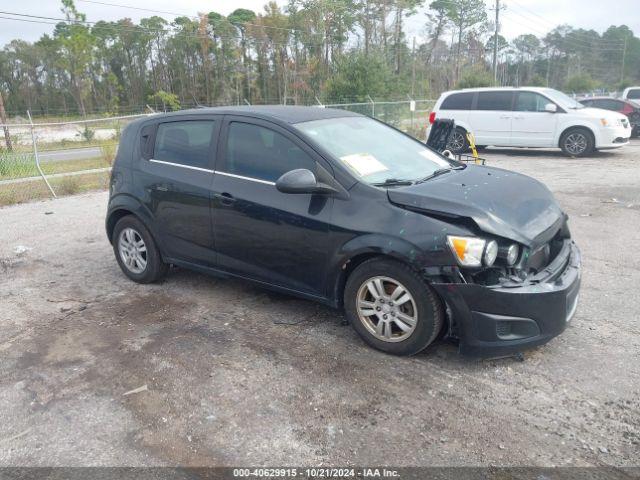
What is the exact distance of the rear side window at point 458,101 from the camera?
577 inches

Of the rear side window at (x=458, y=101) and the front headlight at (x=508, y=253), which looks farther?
the rear side window at (x=458, y=101)

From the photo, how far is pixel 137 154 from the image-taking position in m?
5.12

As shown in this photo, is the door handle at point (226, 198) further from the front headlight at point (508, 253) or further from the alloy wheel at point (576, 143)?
the alloy wheel at point (576, 143)

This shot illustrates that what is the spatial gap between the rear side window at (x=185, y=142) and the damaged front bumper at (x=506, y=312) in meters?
2.41

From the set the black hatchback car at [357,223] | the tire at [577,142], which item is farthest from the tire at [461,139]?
the black hatchback car at [357,223]

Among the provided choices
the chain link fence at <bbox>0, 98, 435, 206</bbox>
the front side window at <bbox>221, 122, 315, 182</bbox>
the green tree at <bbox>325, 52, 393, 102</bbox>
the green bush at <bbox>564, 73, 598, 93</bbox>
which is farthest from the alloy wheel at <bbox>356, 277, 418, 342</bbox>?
the green bush at <bbox>564, 73, 598, 93</bbox>

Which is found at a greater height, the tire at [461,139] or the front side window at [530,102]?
the front side window at [530,102]

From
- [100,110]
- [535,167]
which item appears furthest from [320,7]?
[535,167]

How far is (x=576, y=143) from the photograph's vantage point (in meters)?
13.6

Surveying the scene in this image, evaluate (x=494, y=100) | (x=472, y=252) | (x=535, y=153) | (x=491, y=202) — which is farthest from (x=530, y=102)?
(x=472, y=252)

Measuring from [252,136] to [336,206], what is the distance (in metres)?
1.06

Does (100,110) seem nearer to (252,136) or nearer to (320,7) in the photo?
(320,7)

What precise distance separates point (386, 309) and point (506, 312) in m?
0.77

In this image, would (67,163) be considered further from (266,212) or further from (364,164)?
(364,164)
